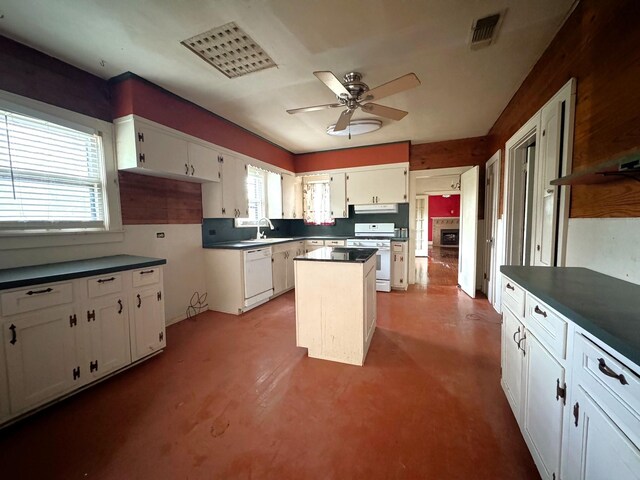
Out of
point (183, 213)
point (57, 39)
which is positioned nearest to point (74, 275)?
point (183, 213)

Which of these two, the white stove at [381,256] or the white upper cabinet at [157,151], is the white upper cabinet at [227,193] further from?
the white stove at [381,256]

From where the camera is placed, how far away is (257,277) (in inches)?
140

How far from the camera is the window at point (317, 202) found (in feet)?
16.8

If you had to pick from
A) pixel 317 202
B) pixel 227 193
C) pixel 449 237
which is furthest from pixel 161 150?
pixel 449 237

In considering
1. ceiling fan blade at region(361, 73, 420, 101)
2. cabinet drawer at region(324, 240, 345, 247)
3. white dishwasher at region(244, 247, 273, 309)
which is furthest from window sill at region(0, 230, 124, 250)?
cabinet drawer at region(324, 240, 345, 247)

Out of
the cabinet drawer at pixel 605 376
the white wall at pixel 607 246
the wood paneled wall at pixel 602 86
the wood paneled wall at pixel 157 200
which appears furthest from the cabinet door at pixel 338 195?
the cabinet drawer at pixel 605 376

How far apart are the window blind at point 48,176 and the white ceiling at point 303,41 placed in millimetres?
634

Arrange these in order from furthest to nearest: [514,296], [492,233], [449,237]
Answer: [449,237] < [492,233] < [514,296]

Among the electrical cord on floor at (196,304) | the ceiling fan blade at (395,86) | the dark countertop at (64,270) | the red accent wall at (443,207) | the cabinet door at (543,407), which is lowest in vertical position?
the electrical cord on floor at (196,304)

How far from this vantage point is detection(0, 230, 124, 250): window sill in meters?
1.88

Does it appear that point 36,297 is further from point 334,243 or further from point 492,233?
point 492,233

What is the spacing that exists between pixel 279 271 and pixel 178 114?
97.4 inches

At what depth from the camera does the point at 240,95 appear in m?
2.81

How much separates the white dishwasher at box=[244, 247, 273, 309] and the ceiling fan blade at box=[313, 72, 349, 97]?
215 cm
